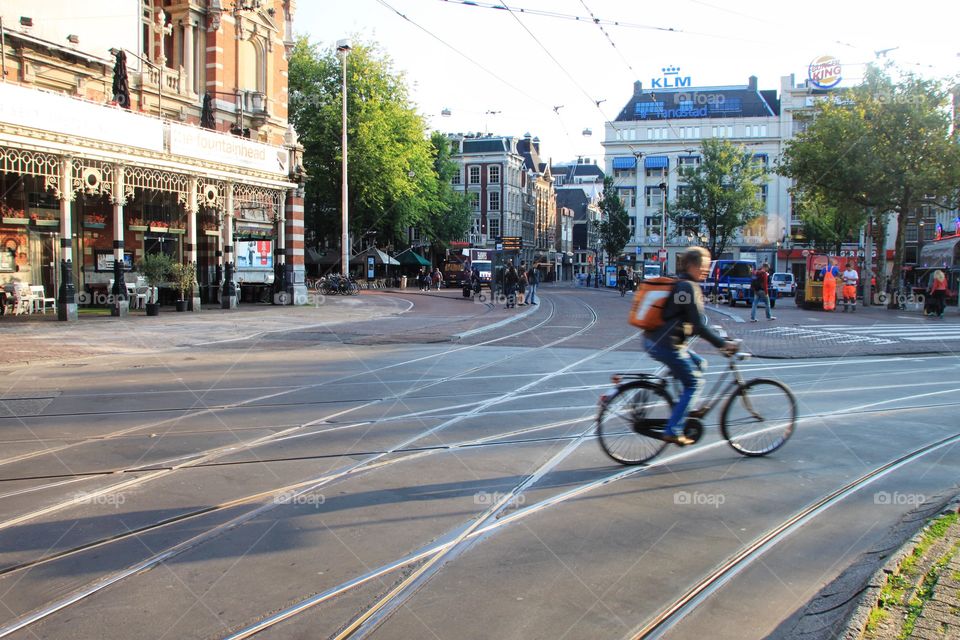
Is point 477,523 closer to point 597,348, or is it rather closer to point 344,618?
point 344,618

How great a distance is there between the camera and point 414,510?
17.1 feet

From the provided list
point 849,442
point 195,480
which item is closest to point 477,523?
point 195,480

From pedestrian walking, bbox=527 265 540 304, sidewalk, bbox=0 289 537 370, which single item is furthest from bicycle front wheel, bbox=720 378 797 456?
pedestrian walking, bbox=527 265 540 304

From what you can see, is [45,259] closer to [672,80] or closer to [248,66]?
[248,66]

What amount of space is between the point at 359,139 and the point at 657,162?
5021 cm

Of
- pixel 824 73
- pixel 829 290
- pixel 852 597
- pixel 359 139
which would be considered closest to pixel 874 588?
pixel 852 597

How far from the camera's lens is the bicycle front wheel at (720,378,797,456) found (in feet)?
22.6

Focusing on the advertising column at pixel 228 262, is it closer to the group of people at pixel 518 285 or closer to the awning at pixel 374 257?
the group of people at pixel 518 285

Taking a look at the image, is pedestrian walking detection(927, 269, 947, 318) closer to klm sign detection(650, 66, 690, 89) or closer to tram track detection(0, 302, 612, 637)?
tram track detection(0, 302, 612, 637)

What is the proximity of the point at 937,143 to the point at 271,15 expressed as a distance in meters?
27.0

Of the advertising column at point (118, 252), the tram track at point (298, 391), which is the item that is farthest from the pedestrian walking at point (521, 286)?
the advertising column at point (118, 252)

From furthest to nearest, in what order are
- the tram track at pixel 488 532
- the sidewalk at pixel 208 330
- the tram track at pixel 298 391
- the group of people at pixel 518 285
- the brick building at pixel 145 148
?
the group of people at pixel 518 285 < the brick building at pixel 145 148 < the sidewalk at pixel 208 330 < the tram track at pixel 298 391 < the tram track at pixel 488 532

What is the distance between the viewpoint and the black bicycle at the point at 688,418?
6.61 metres

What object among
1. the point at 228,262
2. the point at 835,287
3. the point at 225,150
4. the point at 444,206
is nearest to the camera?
the point at 225,150
